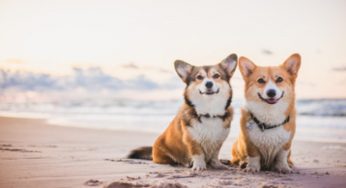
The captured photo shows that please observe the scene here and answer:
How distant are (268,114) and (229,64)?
18.4 inches

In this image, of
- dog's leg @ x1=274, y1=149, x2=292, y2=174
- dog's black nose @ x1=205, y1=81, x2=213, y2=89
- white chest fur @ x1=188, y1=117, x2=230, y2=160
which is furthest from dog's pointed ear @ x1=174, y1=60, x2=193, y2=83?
dog's leg @ x1=274, y1=149, x2=292, y2=174

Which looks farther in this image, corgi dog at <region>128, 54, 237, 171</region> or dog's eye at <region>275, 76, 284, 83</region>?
corgi dog at <region>128, 54, 237, 171</region>

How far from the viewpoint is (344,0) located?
12.9ft

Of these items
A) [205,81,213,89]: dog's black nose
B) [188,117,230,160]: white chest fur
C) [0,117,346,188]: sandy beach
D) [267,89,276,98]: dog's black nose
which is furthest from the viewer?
[188,117,230,160]: white chest fur

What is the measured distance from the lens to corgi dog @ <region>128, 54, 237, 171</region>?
3.13 meters

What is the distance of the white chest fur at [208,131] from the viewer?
3.17 metres

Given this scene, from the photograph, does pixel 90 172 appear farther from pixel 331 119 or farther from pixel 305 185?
pixel 331 119

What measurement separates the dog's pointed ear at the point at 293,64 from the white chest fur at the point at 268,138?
15.7 inches

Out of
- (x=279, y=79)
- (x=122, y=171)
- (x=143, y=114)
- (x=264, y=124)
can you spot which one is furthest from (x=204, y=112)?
(x=143, y=114)

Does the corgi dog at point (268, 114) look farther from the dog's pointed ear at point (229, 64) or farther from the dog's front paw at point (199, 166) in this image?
the dog's front paw at point (199, 166)

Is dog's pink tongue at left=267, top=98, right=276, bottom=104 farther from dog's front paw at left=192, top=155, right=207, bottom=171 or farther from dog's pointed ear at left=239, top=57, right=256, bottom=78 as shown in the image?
dog's front paw at left=192, top=155, right=207, bottom=171

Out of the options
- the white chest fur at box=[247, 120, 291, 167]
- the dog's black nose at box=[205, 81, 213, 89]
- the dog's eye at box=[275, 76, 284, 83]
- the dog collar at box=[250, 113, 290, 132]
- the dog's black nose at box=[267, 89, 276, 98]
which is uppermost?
the dog's eye at box=[275, 76, 284, 83]

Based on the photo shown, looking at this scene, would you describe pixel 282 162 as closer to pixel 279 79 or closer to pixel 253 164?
pixel 253 164

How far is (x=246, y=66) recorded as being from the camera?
320cm
